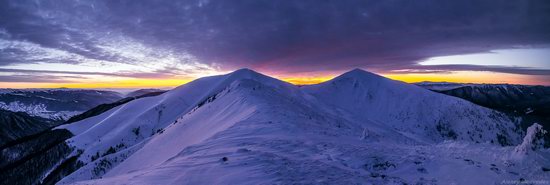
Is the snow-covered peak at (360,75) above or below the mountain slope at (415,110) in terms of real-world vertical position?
above

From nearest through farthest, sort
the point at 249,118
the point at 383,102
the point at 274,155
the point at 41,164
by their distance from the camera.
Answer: the point at 274,155 → the point at 249,118 → the point at 41,164 → the point at 383,102

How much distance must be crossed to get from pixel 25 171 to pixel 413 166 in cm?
9428

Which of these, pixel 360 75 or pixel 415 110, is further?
pixel 360 75

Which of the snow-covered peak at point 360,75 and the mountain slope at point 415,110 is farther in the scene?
the snow-covered peak at point 360,75

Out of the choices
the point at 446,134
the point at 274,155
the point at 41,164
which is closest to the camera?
the point at 274,155

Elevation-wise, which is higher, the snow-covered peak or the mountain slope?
the snow-covered peak

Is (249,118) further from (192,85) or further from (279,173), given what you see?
(192,85)

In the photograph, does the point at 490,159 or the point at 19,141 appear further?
the point at 19,141

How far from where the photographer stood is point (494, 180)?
10664 millimetres

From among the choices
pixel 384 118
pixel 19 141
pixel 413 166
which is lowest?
pixel 19 141

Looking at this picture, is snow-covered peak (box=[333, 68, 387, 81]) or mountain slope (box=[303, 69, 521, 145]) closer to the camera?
mountain slope (box=[303, 69, 521, 145])

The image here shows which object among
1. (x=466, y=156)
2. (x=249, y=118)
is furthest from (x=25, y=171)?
(x=466, y=156)

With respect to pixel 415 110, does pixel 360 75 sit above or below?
above

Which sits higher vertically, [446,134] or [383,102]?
[383,102]
